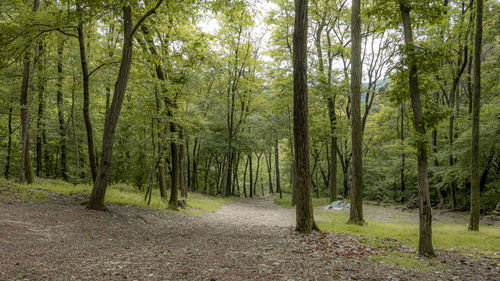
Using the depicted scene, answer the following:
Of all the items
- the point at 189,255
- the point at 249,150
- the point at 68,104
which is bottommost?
the point at 189,255

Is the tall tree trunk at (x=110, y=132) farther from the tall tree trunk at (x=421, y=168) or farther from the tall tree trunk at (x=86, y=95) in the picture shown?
the tall tree trunk at (x=421, y=168)

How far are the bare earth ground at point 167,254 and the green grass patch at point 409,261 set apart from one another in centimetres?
18

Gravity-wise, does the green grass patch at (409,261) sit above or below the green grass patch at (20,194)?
below

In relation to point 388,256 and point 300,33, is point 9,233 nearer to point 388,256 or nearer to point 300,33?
point 388,256

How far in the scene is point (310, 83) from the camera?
17.1 metres

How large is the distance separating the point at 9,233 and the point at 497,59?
22.8 metres

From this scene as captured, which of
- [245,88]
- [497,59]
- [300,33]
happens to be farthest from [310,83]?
[497,59]

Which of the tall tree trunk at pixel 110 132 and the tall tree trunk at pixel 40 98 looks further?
the tall tree trunk at pixel 40 98

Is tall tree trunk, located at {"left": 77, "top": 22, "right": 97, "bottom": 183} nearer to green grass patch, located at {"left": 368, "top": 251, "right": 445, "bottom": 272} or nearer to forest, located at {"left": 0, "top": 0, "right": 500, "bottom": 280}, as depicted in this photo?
forest, located at {"left": 0, "top": 0, "right": 500, "bottom": 280}

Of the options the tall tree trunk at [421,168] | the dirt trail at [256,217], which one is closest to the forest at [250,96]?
the tall tree trunk at [421,168]

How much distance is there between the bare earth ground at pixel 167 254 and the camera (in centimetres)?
397

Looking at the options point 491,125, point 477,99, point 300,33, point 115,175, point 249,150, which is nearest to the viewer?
point 300,33

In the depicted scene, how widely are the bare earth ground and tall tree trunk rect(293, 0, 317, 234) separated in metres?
0.67

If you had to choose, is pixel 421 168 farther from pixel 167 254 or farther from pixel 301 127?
pixel 167 254
